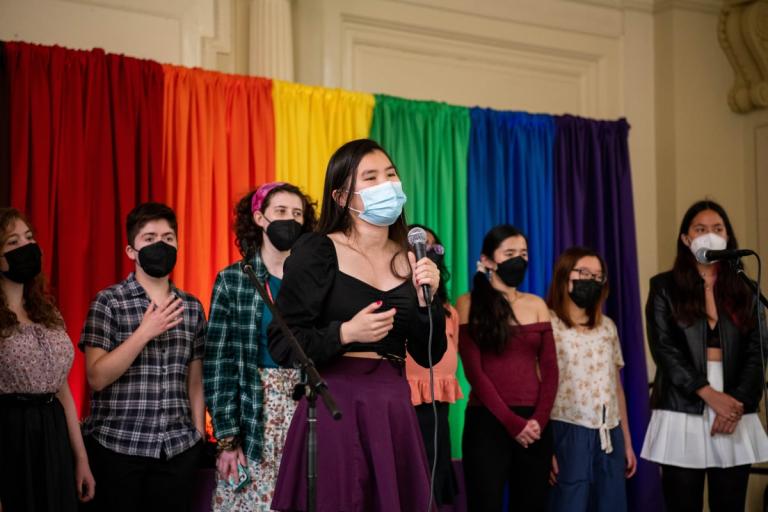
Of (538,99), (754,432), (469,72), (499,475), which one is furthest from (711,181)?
(499,475)

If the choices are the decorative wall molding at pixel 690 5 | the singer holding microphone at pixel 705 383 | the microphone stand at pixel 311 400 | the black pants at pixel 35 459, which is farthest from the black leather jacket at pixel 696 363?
the decorative wall molding at pixel 690 5

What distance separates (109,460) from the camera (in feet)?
10.8

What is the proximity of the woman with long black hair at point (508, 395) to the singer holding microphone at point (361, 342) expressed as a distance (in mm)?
1634

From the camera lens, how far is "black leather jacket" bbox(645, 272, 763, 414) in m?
4.09

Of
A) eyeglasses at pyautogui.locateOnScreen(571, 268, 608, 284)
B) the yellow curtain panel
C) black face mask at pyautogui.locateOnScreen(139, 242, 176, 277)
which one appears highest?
the yellow curtain panel

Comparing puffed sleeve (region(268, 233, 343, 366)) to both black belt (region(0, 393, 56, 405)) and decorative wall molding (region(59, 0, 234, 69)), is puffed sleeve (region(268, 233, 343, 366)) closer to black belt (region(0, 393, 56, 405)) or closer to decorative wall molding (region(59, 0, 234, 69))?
black belt (region(0, 393, 56, 405))

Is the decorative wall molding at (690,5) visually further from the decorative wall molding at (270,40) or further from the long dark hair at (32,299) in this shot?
the long dark hair at (32,299)

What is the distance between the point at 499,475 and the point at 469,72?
2937 mm

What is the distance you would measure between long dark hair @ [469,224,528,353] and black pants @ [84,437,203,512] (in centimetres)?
144

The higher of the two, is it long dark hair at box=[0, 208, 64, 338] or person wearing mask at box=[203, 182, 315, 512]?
long dark hair at box=[0, 208, 64, 338]

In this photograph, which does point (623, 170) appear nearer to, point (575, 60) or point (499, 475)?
point (575, 60)

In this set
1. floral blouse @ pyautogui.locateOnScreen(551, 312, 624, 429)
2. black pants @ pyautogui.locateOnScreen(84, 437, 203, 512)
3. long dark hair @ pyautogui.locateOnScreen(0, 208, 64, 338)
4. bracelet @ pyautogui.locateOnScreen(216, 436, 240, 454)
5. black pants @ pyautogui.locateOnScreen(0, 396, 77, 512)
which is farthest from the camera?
floral blouse @ pyautogui.locateOnScreen(551, 312, 624, 429)

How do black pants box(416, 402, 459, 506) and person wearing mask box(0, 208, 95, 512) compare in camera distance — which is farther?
black pants box(416, 402, 459, 506)

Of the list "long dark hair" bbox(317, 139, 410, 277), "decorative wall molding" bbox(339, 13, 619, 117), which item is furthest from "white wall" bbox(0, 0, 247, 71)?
"long dark hair" bbox(317, 139, 410, 277)
